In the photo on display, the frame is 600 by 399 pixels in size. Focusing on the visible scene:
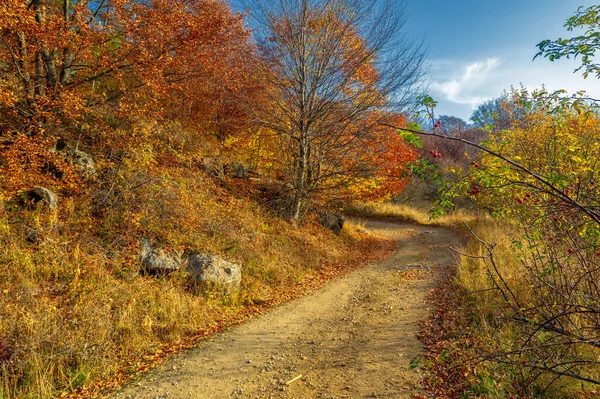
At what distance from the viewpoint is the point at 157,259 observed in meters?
7.14

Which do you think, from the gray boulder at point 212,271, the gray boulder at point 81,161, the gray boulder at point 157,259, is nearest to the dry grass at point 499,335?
the gray boulder at point 212,271

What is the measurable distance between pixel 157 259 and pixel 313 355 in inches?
166

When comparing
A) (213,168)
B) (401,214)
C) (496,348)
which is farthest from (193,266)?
(401,214)

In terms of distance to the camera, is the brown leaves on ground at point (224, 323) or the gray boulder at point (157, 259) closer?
the brown leaves on ground at point (224, 323)

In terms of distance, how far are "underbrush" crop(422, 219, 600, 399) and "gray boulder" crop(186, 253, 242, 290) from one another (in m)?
4.40

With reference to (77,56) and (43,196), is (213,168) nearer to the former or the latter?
(77,56)

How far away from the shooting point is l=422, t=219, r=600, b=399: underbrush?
11.5ft

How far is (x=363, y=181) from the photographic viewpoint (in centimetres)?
1375

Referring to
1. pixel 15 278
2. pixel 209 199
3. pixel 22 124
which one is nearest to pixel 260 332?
pixel 15 278

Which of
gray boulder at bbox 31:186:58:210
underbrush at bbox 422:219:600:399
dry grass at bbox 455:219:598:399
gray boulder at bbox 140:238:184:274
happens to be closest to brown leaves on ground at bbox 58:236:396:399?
gray boulder at bbox 140:238:184:274

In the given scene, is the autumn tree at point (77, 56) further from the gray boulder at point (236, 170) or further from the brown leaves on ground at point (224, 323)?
the brown leaves on ground at point (224, 323)

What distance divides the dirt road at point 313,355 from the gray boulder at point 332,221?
6.91 m

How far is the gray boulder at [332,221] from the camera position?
50.1 ft

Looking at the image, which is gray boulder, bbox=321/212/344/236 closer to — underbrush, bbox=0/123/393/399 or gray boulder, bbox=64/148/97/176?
underbrush, bbox=0/123/393/399
